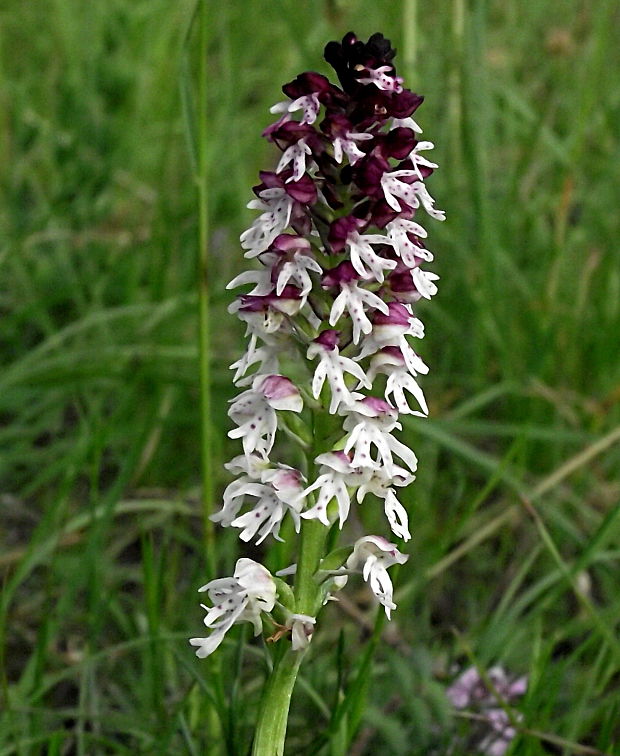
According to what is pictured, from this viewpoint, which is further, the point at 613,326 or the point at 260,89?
the point at 260,89

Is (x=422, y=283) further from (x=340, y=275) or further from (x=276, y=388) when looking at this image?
(x=276, y=388)

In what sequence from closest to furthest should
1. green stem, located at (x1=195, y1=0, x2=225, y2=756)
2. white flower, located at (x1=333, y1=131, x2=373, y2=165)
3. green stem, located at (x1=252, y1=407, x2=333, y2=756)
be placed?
1. white flower, located at (x1=333, y1=131, x2=373, y2=165)
2. green stem, located at (x1=252, y1=407, x2=333, y2=756)
3. green stem, located at (x1=195, y1=0, x2=225, y2=756)

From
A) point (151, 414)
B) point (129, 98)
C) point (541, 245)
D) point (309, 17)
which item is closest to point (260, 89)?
point (309, 17)

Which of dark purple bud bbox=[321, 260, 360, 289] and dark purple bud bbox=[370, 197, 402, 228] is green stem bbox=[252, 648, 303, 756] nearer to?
dark purple bud bbox=[321, 260, 360, 289]

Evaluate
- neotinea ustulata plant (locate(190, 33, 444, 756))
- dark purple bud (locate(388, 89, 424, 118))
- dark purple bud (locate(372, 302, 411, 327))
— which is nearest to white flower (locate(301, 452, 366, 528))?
neotinea ustulata plant (locate(190, 33, 444, 756))

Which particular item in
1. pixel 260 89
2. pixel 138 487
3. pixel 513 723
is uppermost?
pixel 260 89

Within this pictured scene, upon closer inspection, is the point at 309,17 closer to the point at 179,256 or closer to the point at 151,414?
the point at 179,256
